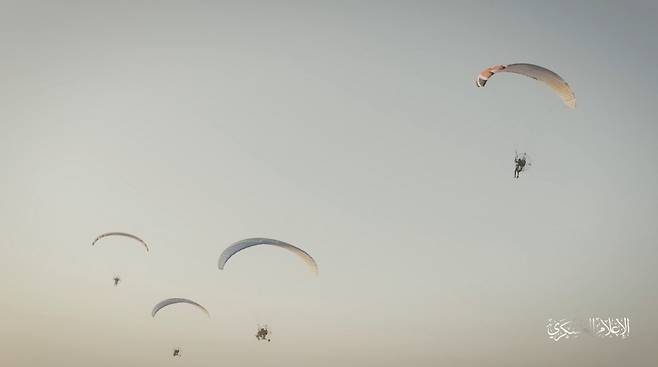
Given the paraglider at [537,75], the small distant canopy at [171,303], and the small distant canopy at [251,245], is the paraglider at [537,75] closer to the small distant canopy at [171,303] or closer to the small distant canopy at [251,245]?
the small distant canopy at [251,245]

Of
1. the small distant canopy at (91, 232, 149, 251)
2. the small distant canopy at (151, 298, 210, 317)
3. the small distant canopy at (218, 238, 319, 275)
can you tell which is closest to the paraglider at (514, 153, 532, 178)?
the small distant canopy at (218, 238, 319, 275)

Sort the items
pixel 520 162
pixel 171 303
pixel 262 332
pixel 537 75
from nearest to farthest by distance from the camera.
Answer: pixel 537 75 < pixel 520 162 < pixel 171 303 < pixel 262 332

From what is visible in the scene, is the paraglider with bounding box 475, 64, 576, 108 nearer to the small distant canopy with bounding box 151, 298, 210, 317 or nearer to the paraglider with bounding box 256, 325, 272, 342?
the small distant canopy with bounding box 151, 298, 210, 317

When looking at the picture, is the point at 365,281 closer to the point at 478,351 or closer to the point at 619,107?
the point at 478,351

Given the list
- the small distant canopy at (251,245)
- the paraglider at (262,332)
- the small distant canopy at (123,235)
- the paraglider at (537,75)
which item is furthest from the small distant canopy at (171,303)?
the paraglider at (537,75)

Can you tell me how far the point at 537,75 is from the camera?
12031 millimetres

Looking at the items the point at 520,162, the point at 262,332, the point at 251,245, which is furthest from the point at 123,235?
the point at 520,162

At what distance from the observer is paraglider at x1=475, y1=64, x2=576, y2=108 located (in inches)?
454

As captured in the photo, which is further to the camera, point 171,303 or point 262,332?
point 262,332

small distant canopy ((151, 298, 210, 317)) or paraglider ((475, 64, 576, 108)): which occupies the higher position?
paraglider ((475, 64, 576, 108))

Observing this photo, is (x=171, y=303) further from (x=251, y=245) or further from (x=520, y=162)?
(x=520, y=162)

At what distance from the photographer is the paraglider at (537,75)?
1154 centimetres

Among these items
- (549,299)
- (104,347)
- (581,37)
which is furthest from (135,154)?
(549,299)

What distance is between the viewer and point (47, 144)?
1581 centimetres
